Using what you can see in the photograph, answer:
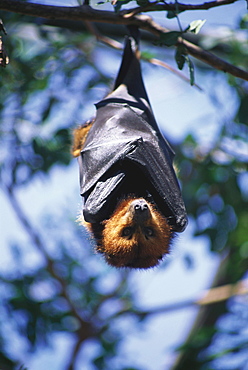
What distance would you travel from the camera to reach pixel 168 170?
512 cm

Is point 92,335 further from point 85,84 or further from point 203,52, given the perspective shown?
point 203,52

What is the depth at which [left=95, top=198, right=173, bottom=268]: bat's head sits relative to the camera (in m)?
5.10

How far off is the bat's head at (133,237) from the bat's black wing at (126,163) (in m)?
0.13

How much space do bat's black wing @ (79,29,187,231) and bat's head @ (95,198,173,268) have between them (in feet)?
0.43

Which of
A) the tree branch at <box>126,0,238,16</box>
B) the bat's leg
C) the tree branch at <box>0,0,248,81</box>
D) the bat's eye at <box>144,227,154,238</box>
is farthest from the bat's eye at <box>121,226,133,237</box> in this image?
the tree branch at <box>126,0,238,16</box>

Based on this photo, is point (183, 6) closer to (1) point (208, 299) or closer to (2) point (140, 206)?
(2) point (140, 206)

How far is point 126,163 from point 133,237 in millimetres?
736

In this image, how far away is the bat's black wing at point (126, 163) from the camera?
196 inches

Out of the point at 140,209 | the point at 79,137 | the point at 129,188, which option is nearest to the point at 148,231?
the point at 140,209

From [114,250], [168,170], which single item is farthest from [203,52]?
[114,250]

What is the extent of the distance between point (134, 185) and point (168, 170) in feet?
1.44

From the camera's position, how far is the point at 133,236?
205 inches

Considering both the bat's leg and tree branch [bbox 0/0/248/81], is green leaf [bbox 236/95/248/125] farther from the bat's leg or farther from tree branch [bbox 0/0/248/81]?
the bat's leg

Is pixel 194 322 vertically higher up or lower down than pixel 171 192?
lower down
